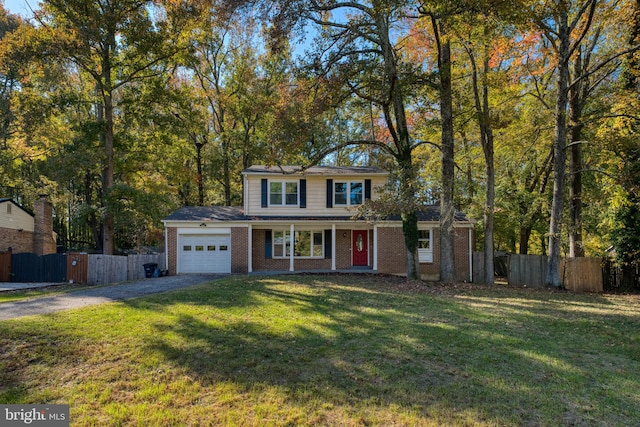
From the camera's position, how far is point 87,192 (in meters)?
26.6

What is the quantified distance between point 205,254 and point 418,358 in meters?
14.1

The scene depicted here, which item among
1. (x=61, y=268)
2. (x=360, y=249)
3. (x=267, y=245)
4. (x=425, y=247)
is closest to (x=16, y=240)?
(x=61, y=268)

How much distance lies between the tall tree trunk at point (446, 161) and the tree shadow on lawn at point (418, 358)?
17.6 feet

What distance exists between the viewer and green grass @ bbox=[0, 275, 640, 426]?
3.69 metres

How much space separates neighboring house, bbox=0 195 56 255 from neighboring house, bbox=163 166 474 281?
7624 mm

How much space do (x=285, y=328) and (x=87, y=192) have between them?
86.2ft

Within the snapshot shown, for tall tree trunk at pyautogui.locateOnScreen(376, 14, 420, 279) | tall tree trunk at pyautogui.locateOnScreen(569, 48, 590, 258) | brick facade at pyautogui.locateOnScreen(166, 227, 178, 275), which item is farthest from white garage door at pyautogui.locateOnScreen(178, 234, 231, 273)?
tall tree trunk at pyautogui.locateOnScreen(569, 48, 590, 258)

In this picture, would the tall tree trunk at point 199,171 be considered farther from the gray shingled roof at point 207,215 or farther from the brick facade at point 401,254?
the brick facade at point 401,254

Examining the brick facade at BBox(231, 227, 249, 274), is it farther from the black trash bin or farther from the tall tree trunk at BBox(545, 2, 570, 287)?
the tall tree trunk at BBox(545, 2, 570, 287)

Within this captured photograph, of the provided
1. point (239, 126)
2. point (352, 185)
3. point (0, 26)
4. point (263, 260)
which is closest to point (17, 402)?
point (263, 260)

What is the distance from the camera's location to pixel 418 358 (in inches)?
203

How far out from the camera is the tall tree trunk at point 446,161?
44.2 ft

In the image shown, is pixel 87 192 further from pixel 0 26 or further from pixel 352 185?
pixel 352 185

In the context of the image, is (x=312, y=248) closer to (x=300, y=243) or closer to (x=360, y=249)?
(x=300, y=243)
